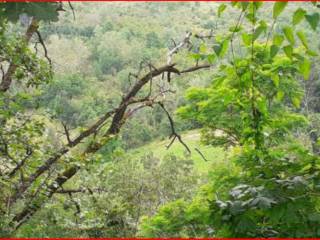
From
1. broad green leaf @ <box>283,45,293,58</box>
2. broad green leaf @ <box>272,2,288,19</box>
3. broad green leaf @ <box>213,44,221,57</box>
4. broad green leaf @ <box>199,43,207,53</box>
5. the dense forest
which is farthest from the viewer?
broad green leaf @ <box>199,43,207,53</box>

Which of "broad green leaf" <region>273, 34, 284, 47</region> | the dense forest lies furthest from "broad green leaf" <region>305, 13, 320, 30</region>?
"broad green leaf" <region>273, 34, 284, 47</region>

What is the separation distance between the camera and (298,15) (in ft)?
4.11

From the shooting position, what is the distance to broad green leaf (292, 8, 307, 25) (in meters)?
1.24

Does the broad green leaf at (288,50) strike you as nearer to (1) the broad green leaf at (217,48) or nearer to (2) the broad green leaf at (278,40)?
(2) the broad green leaf at (278,40)

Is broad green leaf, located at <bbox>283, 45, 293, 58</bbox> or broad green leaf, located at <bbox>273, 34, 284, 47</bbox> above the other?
broad green leaf, located at <bbox>273, 34, 284, 47</bbox>

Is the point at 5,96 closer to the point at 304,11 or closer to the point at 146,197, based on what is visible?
the point at 304,11

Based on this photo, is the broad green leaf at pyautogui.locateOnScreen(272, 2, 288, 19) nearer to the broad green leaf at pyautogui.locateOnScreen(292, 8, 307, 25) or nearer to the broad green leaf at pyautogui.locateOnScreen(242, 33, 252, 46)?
the broad green leaf at pyautogui.locateOnScreen(292, 8, 307, 25)

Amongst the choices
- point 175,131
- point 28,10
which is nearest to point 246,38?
point 28,10

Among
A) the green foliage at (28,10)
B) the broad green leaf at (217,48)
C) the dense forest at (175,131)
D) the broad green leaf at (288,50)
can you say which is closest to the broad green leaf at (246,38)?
the dense forest at (175,131)

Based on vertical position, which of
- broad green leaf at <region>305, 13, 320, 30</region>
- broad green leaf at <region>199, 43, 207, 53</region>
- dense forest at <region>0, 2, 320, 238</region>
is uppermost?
broad green leaf at <region>305, 13, 320, 30</region>

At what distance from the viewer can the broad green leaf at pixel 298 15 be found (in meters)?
1.24

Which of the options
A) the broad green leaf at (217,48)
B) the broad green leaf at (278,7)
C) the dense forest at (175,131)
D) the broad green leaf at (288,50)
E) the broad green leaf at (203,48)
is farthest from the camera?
the broad green leaf at (203,48)

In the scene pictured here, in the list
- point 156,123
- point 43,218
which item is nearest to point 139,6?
point 156,123

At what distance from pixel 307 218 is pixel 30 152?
8.58 ft
